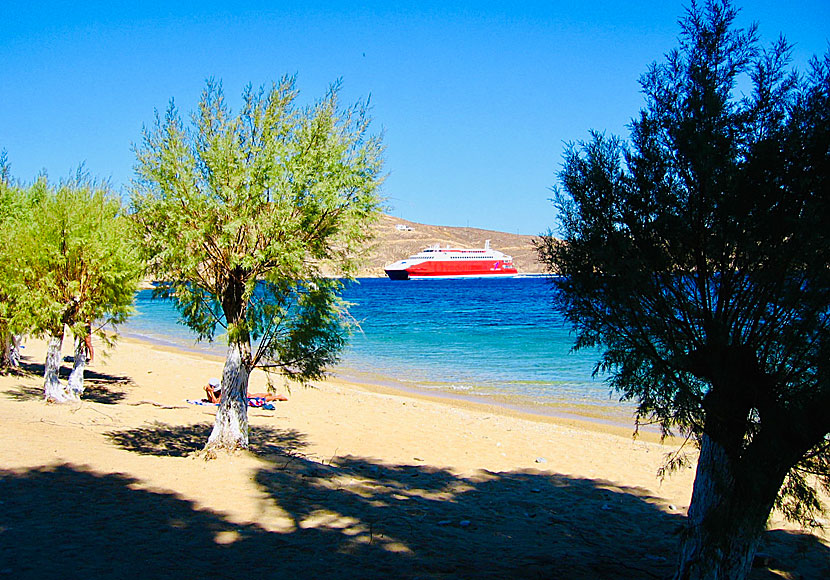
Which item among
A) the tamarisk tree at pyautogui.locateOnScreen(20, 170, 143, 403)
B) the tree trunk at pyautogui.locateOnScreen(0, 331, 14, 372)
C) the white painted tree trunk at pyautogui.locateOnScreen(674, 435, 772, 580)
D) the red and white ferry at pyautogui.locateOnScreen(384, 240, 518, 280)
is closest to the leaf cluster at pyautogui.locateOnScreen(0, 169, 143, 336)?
the tamarisk tree at pyautogui.locateOnScreen(20, 170, 143, 403)

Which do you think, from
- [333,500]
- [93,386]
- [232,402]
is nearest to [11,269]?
[93,386]

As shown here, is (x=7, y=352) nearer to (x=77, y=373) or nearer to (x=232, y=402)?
(x=77, y=373)

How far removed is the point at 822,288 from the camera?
387 centimetres

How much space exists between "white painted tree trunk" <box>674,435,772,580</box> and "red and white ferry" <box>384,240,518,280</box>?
112m

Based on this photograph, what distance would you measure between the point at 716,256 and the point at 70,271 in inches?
496

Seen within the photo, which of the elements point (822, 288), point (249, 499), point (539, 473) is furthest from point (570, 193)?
point (539, 473)

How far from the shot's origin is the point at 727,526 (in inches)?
193

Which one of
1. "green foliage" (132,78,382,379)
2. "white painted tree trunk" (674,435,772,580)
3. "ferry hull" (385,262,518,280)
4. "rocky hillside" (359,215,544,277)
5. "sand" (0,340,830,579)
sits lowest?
"sand" (0,340,830,579)

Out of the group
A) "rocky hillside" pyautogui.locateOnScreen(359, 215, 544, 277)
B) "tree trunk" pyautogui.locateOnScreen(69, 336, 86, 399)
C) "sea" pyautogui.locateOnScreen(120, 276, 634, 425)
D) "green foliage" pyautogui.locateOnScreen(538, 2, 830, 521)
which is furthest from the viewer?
"rocky hillside" pyautogui.locateOnScreen(359, 215, 544, 277)

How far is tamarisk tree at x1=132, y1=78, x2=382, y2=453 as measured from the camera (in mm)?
8305

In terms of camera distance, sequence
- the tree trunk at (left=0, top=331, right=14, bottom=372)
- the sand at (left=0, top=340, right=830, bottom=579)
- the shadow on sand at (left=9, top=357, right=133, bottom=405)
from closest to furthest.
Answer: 1. the sand at (left=0, top=340, right=830, bottom=579)
2. the shadow on sand at (left=9, top=357, right=133, bottom=405)
3. the tree trunk at (left=0, top=331, right=14, bottom=372)

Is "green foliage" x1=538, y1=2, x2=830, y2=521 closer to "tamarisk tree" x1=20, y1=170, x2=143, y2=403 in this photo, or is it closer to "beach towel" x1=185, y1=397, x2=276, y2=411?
"tamarisk tree" x1=20, y1=170, x2=143, y2=403

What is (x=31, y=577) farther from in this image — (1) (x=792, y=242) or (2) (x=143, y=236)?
(1) (x=792, y=242)

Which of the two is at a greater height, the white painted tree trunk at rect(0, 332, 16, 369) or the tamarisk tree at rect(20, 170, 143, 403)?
the tamarisk tree at rect(20, 170, 143, 403)
